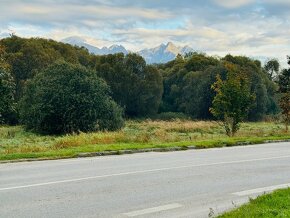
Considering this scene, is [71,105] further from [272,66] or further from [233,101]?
[272,66]

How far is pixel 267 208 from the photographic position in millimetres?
7078

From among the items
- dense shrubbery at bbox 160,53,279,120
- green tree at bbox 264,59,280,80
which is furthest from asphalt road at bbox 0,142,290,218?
green tree at bbox 264,59,280,80

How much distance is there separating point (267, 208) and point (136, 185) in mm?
3522

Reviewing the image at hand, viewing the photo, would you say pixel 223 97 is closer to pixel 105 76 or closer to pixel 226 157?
pixel 226 157

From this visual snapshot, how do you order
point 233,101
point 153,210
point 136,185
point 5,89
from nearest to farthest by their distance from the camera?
point 153,210, point 136,185, point 5,89, point 233,101

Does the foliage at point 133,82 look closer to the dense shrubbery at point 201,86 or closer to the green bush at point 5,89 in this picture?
the dense shrubbery at point 201,86

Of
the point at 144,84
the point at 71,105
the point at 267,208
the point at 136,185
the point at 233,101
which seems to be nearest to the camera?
the point at 267,208

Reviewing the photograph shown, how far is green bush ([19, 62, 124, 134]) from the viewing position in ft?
123

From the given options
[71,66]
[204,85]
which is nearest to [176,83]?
[204,85]

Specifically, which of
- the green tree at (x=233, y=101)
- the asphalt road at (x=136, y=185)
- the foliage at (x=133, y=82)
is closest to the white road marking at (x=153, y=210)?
the asphalt road at (x=136, y=185)

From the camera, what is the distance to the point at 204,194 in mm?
9086

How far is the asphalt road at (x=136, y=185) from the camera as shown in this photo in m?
7.67

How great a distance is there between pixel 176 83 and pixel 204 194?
242 ft

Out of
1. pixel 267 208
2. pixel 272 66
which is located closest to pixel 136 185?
pixel 267 208
